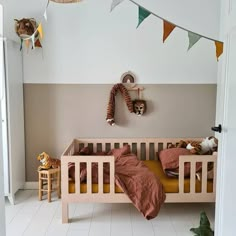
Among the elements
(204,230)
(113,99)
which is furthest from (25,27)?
(204,230)

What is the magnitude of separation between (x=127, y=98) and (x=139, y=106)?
0.17 meters

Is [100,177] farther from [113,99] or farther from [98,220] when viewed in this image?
[113,99]

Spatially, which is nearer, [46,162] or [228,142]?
[228,142]

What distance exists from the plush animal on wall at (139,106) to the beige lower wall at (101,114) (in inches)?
3.0

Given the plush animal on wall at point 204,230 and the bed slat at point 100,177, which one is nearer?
the plush animal on wall at point 204,230

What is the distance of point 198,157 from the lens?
8.71ft

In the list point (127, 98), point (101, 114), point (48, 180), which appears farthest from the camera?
point (101, 114)

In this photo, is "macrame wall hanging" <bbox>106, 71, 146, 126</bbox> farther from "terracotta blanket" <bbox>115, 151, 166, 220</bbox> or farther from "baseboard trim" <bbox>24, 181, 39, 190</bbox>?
"baseboard trim" <bbox>24, 181, 39, 190</bbox>

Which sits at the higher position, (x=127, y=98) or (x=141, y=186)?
(x=127, y=98)

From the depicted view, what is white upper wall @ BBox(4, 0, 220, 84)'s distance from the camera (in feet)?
10.9

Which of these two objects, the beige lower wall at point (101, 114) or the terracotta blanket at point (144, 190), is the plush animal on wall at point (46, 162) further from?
the terracotta blanket at point (144, 190)

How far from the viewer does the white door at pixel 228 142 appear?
1.59 meters

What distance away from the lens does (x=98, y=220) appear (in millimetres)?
2727

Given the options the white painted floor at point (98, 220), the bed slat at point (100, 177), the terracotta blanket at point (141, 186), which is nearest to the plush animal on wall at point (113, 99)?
the terracotta blanket at point (141, 186)
